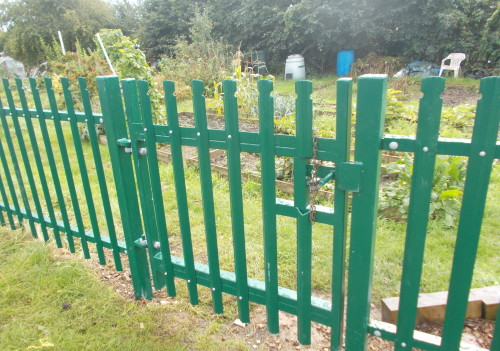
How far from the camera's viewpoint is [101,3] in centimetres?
2756

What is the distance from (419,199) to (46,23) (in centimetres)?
3072

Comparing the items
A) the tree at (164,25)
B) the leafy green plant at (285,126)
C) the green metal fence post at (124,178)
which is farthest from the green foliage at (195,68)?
the tree at (164,25)

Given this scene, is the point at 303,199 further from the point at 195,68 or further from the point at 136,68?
the point at 195,68

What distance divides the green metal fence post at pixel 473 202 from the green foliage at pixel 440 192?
6.17 feet

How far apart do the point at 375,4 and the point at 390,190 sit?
14.0m

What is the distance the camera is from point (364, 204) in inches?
59.2

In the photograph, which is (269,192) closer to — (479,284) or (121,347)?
(121,347)

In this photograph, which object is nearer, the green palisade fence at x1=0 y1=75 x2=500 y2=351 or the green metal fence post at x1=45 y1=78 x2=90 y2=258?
the green palisade fence at x1=0 y1=75 x2=500 y2=351

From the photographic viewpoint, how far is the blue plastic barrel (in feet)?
51.3

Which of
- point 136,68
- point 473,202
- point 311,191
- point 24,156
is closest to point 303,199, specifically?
point 311,191

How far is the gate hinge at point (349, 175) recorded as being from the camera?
146 centimetres

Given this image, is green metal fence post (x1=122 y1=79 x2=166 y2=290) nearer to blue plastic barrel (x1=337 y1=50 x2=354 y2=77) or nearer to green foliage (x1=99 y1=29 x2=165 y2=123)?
green foliage (x1=99 y1=29 x2=165 y2=123)

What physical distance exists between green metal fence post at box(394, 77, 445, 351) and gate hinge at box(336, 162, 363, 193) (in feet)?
0.67

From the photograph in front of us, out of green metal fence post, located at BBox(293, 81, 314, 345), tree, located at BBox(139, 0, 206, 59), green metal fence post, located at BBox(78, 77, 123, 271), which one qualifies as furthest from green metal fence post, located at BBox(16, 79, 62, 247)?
tree, located at BBox(139, 0, 206, 59)
